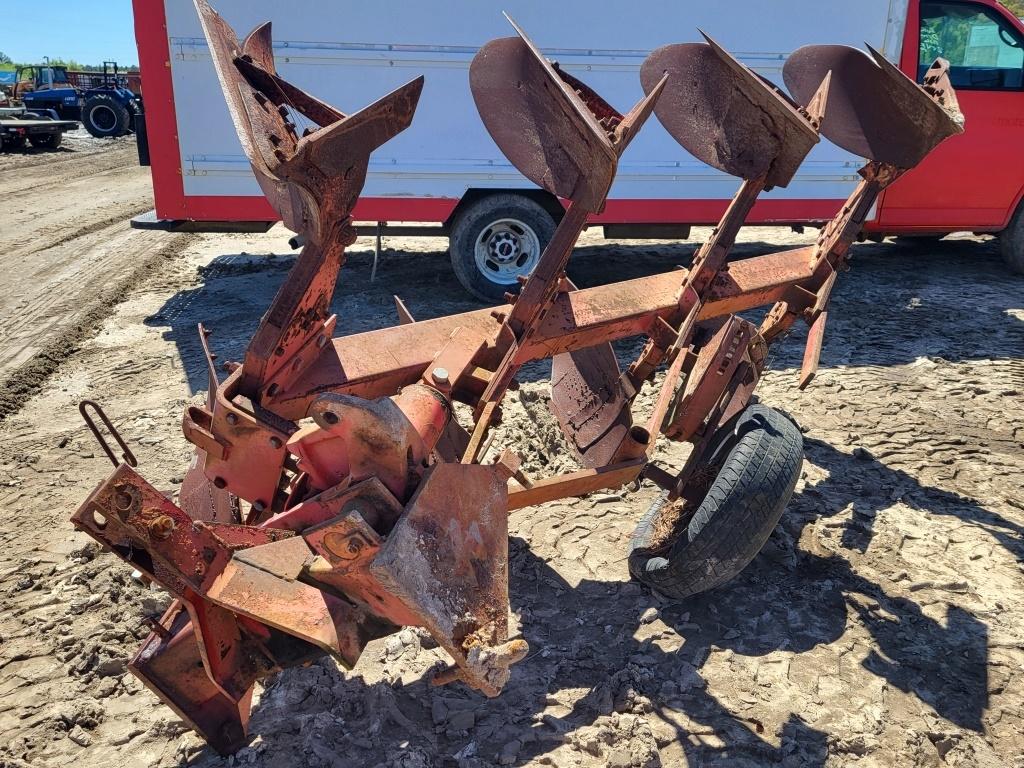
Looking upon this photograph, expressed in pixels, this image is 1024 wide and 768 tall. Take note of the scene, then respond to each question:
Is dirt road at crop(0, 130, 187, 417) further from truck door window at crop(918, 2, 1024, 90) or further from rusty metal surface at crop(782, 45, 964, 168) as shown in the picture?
truck door window at crop(918, 2, 1024, 90)

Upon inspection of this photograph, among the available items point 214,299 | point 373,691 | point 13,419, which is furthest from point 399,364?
point 214,299

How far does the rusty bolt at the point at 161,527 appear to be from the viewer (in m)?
1.96

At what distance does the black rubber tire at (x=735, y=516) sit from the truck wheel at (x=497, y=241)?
397cm

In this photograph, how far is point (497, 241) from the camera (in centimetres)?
678

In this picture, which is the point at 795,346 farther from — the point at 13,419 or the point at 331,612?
the point at 13,419

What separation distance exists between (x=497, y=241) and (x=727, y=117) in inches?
152

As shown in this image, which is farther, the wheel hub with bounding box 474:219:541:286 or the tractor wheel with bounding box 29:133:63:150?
the tractor wheel with bounding box 29:133:63:150

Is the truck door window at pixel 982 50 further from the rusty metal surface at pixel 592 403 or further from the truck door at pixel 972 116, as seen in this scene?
the rusty metal surface at pixel 592 403

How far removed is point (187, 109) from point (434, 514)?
5.45 meters

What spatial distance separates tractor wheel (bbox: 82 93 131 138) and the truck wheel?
19147 mm

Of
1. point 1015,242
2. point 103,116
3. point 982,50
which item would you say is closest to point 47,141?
point 103,116

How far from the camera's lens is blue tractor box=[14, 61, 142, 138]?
21250mm

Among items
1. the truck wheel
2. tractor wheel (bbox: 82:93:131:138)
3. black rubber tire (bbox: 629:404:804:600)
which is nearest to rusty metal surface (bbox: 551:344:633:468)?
black rubber tire (bbox: 629:404:804:600)

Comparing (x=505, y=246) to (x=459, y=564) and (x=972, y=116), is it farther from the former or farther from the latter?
(x=459, y=564)
